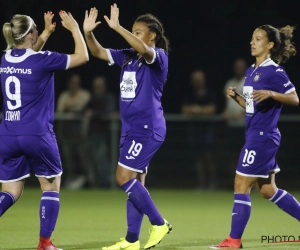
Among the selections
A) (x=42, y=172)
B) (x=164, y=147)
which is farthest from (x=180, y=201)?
(x=42, y=172)

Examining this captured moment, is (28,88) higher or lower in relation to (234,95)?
higher

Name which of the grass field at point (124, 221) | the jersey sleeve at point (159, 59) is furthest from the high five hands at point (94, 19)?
the grass field at point (124, 221)

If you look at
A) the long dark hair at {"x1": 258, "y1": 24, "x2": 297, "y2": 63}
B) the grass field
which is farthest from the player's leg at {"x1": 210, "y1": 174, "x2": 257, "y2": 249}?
the long dark hair at {"x1": 258, "y1": 24, "x2": 297, "y2": 63}

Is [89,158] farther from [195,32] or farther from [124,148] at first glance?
[124,148]

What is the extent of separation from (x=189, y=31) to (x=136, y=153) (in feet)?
32.5

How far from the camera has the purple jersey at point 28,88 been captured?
6707mm

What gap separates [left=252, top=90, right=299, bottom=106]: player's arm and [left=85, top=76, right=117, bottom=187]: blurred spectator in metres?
6.76

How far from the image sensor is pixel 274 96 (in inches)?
275

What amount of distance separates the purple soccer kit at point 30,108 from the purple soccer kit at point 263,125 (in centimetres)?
173

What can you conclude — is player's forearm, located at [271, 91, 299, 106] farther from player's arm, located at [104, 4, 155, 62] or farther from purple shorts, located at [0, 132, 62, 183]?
purple shorts, located at [0, 132, 62, 183]

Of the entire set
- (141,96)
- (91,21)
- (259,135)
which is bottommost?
(259,135)

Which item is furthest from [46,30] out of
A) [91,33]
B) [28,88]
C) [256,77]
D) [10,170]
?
[256,77]

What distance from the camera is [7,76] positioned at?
22.3ft

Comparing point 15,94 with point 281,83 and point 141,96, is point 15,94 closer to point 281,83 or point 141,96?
point 141,96
